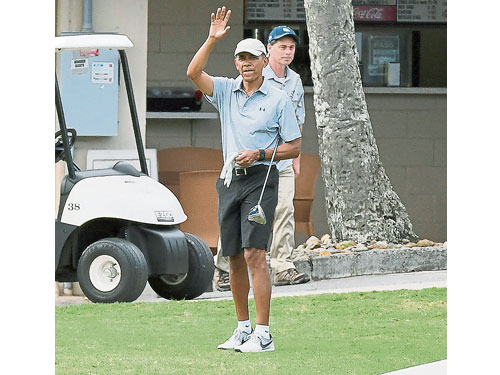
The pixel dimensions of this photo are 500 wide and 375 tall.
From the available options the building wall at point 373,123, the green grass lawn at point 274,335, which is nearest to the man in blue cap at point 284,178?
the green grass lawn at point 274,335

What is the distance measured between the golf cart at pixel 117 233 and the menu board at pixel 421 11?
5.17m

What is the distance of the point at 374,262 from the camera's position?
9.72m

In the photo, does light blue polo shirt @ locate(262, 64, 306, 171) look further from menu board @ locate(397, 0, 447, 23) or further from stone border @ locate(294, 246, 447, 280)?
menu board @ locate(397, 0, 447, 23)

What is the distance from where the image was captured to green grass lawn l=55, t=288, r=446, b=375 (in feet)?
20.6

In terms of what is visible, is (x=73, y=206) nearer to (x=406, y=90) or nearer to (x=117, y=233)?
(x=117, y=233)

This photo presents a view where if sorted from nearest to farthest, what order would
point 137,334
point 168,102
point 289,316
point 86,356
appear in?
1. point 86,356
2. point 137,334
3. point 289,316
4. point 168,102

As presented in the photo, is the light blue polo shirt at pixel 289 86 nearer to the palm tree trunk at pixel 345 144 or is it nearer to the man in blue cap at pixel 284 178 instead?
the man in blue cap at pixel 284 178

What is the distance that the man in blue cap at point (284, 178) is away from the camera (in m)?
8.69

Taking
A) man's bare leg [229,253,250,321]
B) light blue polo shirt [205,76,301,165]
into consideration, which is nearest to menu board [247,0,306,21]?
light blue polo shirt [205,76,301,165]

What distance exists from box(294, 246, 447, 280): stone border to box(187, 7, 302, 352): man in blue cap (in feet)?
9.50

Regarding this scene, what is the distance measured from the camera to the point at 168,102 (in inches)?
474
